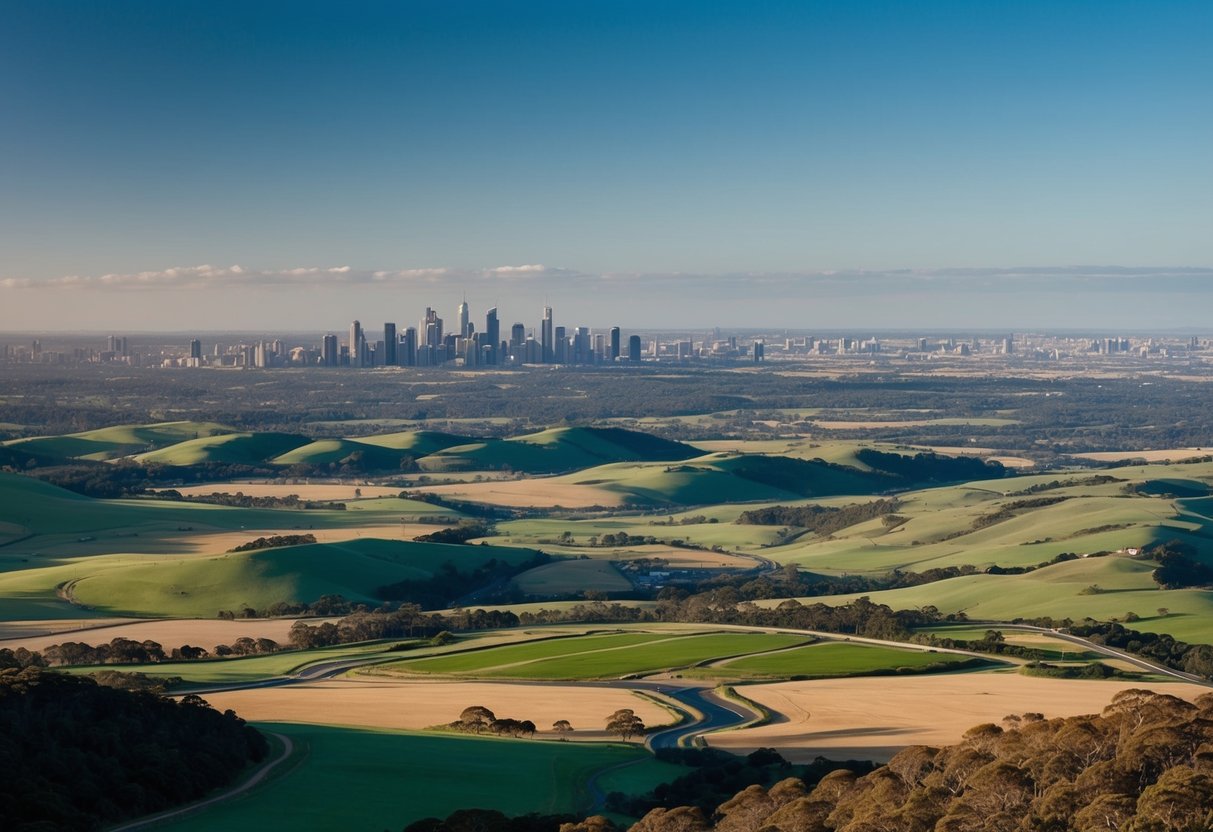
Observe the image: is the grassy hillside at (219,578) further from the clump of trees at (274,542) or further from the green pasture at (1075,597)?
the green pasture at (1075,597)

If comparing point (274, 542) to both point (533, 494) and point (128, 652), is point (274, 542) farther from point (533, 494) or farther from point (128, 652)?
point (533, 494)

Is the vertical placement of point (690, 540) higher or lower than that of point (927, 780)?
lower

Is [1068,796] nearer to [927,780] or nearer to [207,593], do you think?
[927,780]

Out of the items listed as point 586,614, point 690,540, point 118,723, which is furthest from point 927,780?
point 690,540

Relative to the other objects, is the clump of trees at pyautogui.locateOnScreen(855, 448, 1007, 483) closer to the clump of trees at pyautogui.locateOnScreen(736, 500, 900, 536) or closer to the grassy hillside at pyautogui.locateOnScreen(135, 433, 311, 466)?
the clump of trees at pyautogui.locateOnScreen(736, 500, 900, 536)

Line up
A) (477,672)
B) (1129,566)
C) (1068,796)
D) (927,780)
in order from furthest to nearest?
(1129,566) < (477,672) < (927,780) < (1068,796)

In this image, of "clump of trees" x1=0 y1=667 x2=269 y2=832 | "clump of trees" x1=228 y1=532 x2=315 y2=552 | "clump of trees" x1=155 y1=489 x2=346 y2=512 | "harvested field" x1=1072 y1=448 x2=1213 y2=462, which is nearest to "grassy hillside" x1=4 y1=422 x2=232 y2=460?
"clump of trees" x1=155 y1=489 x2=346 y2=512

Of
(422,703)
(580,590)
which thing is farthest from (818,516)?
(422,703)
